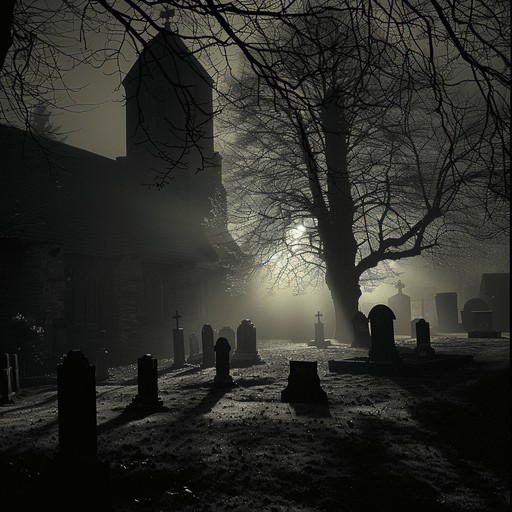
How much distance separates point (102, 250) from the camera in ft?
69.4

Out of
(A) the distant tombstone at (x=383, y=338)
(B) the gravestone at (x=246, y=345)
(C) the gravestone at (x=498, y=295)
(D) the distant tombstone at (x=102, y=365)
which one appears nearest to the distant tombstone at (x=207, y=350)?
(B) the gravestone at (x=246, y=345)

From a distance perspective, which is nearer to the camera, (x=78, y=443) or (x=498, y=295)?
(x=78, y=443)

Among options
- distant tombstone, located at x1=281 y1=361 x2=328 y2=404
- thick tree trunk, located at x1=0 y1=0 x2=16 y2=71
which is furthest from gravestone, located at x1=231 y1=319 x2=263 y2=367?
thick tree trunk, located at x1=0 y1=0 x2=16 y2=71

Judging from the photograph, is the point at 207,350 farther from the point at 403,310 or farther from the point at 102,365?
the point at 403,310

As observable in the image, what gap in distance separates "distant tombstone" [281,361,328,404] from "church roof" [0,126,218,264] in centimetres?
1094

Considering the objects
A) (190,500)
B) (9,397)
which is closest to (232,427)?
(190,500)

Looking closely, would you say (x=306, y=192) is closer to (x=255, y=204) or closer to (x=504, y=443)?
(x=255, y=204)

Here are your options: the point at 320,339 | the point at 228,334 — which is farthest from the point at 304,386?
the point at 320,339

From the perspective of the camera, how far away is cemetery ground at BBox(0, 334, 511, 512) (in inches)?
184

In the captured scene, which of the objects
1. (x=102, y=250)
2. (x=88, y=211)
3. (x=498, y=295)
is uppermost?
(x=88, y=211)

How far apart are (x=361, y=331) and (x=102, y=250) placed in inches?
390

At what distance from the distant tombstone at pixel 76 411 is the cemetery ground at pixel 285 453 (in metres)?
0.22

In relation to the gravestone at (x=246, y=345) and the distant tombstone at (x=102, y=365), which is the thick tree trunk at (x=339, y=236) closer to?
the gravestone at (x=246, y=345)

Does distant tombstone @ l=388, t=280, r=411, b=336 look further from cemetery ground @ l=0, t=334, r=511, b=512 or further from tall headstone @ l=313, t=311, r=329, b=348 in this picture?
cemetery ground @ l=0, t=334, r=511, b=512
